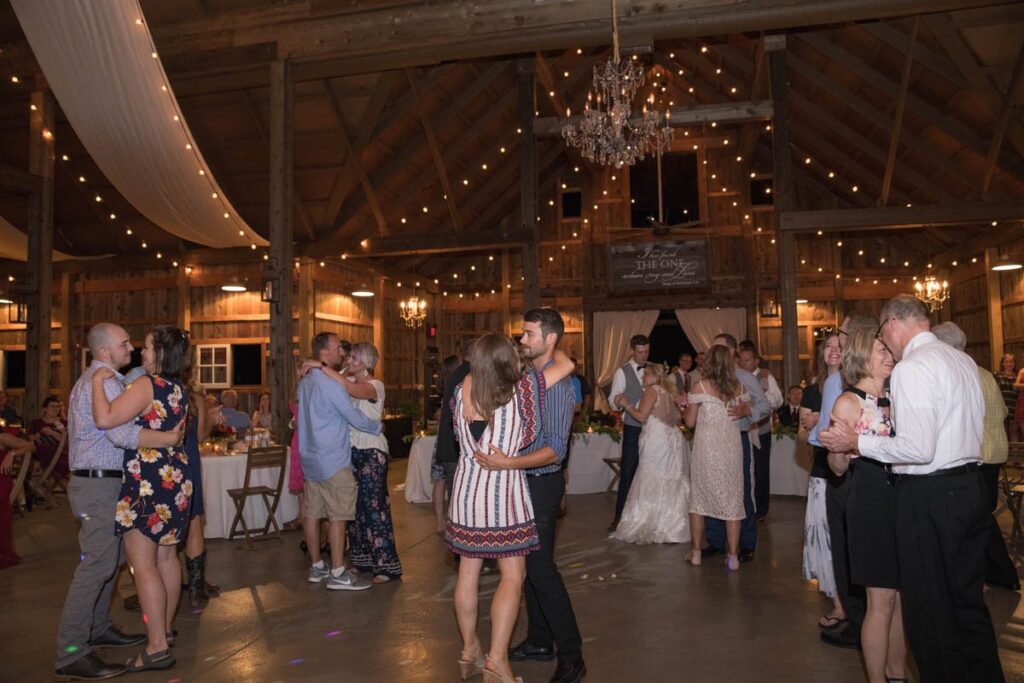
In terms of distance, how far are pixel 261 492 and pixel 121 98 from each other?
393cm

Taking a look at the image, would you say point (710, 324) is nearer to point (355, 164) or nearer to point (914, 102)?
point (914, 102)

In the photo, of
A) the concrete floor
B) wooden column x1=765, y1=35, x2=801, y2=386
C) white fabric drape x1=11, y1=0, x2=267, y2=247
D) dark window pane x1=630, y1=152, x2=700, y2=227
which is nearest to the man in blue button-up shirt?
the concrete floor

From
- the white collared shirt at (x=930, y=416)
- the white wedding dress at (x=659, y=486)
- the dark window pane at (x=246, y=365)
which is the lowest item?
the white wedding dress at (x=659, y=486)

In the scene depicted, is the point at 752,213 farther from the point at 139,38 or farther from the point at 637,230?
the point at 139,38

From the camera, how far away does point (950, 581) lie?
250 cm

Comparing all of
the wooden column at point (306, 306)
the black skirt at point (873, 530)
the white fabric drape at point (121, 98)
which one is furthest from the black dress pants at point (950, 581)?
the wooden column at point (306, 306)

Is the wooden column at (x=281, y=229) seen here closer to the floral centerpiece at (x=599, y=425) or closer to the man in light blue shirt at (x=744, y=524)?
the floral centerpiece at (x=599, y=425)

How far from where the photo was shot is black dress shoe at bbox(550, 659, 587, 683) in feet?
10.7

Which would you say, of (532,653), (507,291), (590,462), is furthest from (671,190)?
(532,653)

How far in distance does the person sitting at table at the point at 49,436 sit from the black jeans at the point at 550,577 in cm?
703

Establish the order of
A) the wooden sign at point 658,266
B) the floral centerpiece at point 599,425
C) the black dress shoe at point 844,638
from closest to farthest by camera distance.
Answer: the black dress shoe at point 844,638 < the floral centerpiece at point 599,425 < the wooden sign at point 658,266

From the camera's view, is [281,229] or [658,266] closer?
[281,229]

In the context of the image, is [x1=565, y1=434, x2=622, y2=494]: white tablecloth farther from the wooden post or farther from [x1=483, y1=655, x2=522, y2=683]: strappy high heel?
the wooden post

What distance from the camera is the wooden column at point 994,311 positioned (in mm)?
12898
